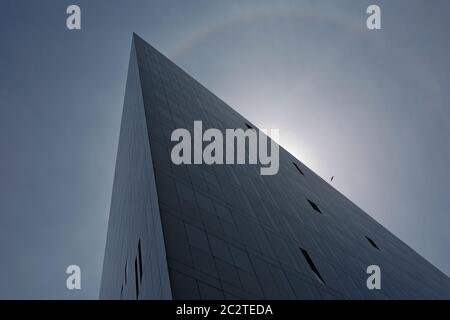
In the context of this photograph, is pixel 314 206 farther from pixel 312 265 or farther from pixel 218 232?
pixel 218 232

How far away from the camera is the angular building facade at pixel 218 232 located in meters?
11.1

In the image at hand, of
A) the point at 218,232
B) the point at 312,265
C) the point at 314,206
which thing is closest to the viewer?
the point at 218,232

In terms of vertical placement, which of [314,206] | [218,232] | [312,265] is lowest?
[312,265]

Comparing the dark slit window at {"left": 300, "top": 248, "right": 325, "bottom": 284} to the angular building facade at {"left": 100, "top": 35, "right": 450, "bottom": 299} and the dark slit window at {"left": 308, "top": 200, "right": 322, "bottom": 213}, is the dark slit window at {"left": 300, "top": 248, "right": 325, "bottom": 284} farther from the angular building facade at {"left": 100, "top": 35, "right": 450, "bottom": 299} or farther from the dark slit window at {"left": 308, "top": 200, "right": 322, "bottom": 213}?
the dark slit window at {"left": 308, "top": 200, "right": 322, "bottom": 213}

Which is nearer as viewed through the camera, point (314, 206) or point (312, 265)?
point (312, 265)

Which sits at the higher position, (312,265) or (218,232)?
(218,232)

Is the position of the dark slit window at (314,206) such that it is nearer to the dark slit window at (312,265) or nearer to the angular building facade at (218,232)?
the angular building facade at (218,232)

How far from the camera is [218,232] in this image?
43.5 feet

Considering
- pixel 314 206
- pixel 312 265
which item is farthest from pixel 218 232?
pixel 314 206

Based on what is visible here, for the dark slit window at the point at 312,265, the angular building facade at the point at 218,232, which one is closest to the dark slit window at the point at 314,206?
the angular building facade at the point at 218,232
